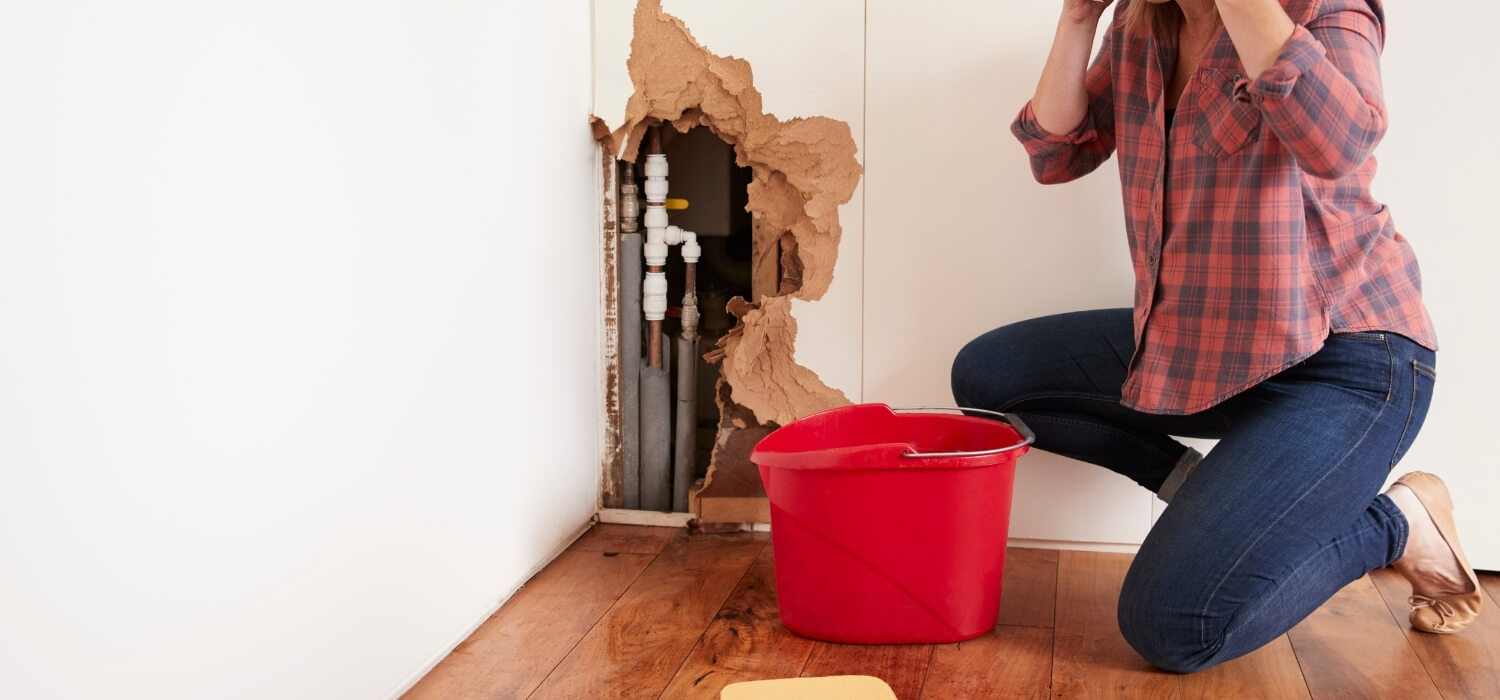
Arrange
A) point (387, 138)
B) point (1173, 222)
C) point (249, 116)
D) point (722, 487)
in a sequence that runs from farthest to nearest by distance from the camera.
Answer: point (722, 487) → point (1173, 222) → point (387, 138) → point (249, 116)

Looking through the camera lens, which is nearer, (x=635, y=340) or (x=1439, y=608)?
(x=1439, y=608)

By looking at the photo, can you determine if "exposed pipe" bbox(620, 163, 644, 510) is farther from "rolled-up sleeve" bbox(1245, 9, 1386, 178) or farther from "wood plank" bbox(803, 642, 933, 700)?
"rolled-up sleeve" bbox(1245, 9, 1386, 178)

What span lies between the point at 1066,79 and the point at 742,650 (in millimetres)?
934

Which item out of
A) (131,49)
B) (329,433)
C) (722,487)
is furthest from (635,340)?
(131,49)

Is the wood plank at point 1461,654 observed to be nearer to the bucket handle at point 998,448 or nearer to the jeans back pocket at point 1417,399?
the jeans back pocket at point 1417,399

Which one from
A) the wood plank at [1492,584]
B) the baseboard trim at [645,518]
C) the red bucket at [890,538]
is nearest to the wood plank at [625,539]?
the baseboard trim at [645,518]

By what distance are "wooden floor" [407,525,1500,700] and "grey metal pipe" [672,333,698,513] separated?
0.31 meters

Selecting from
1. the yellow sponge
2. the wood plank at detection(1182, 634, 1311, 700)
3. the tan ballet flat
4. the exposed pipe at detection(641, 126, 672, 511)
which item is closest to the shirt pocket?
the tan ballet flat

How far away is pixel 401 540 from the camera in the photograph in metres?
1.46

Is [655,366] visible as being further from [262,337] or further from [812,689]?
[262,337]

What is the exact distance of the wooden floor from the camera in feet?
4.80

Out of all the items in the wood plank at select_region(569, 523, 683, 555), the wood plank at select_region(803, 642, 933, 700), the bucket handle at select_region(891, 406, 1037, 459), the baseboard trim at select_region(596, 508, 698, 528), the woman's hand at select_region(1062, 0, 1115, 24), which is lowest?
the wood plank at select_region(803, 642, 933, 700)

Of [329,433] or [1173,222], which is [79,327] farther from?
[1173,222]

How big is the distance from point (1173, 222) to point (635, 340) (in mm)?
1062
